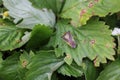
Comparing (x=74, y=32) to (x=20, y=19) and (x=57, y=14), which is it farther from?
(x=20, y=19)

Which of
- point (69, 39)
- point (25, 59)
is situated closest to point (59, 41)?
point (69, 39)

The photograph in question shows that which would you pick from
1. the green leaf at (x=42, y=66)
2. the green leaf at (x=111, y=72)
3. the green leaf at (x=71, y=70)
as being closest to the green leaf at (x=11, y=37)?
the green leaf at (x=42, y=66)

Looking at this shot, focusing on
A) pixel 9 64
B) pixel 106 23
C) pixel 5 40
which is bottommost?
pixel 9 64

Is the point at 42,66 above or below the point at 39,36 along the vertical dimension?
below

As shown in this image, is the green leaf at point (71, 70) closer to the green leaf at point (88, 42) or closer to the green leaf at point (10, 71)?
the green leaf at point (88, 42)

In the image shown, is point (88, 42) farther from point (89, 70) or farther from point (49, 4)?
point (49, 4)

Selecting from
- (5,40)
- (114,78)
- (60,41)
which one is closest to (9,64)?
(5,40)

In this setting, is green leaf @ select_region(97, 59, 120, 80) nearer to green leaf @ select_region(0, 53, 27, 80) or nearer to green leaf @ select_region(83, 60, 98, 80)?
green leaf @ select_region(83, 60, 98, 80)
